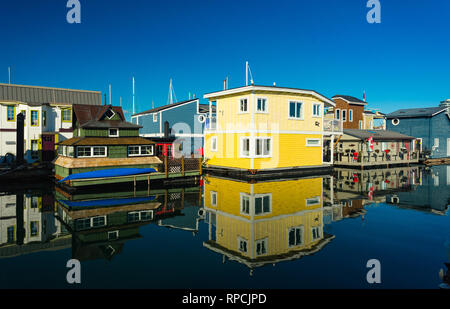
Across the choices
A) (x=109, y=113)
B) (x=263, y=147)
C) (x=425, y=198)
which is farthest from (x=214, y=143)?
(x=425, y=198)

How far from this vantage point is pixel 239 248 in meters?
9.37

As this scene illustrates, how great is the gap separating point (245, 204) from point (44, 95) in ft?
96.8

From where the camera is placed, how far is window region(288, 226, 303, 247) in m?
9.82

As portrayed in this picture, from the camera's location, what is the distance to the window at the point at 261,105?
26.1 m

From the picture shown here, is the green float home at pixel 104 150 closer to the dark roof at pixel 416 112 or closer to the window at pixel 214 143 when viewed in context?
the window at pixel 214 143

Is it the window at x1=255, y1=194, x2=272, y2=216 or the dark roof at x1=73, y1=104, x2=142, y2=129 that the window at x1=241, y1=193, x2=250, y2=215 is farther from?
the dark roof at x1=73, y1=104, x2=142, y2=129

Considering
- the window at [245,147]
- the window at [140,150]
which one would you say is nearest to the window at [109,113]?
the window at [140,150]

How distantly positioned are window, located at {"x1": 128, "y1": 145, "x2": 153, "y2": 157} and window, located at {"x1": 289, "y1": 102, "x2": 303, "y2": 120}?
13.2m

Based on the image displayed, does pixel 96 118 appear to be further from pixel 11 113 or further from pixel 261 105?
pixel 261 105

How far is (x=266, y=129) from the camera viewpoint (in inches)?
1033

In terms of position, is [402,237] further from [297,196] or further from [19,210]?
[19,210]
